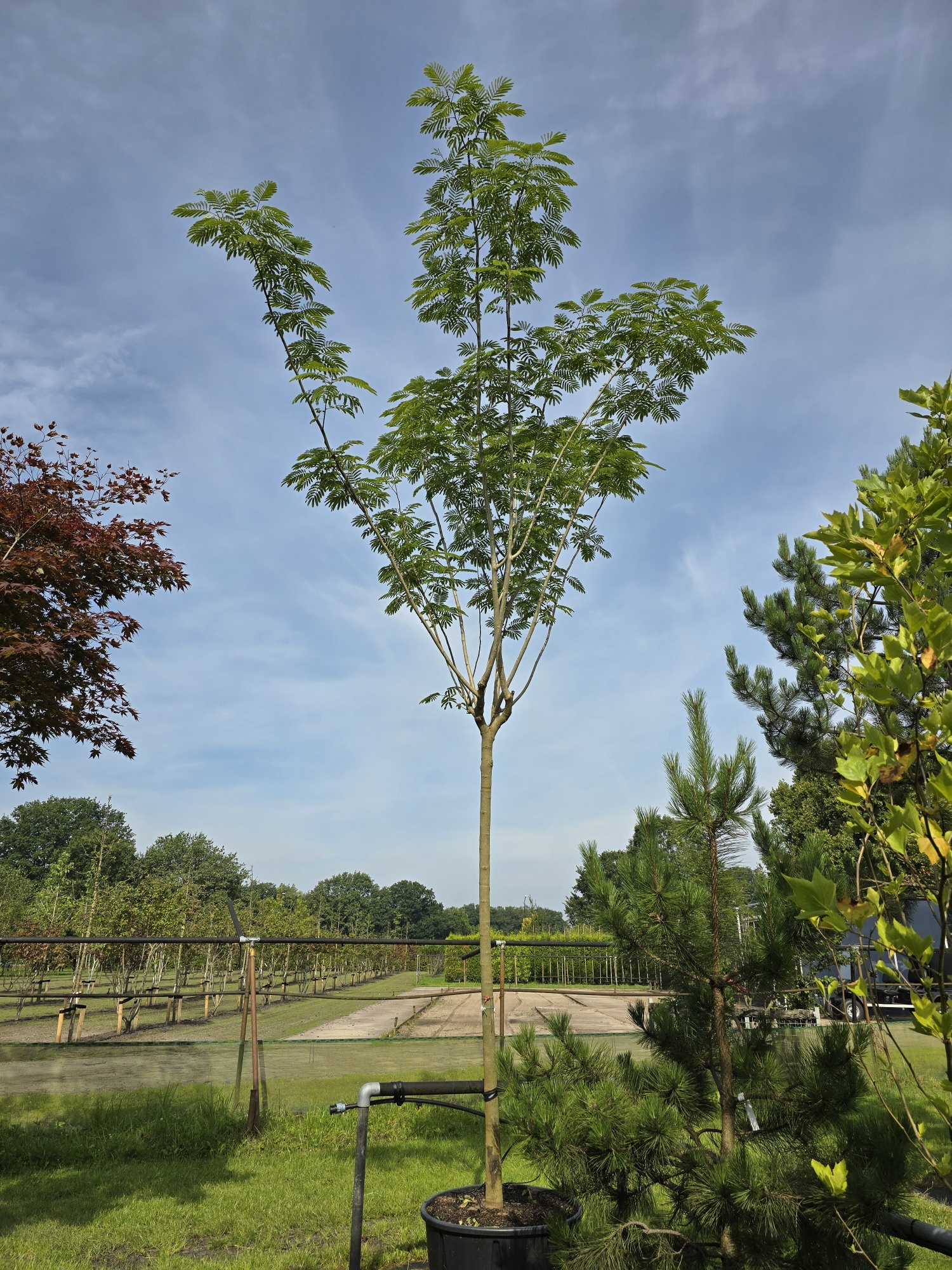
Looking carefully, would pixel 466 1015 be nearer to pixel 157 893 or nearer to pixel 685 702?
pixel 685 702

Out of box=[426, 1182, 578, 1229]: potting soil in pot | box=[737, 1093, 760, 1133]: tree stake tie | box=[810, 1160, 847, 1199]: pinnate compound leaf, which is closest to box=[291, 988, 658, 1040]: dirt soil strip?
box=[426, 1182, 578, 1229]: potting soil in pot

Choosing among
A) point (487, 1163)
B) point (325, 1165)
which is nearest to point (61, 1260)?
point (325, 1165)

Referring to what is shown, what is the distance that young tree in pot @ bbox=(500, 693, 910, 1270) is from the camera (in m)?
1.80

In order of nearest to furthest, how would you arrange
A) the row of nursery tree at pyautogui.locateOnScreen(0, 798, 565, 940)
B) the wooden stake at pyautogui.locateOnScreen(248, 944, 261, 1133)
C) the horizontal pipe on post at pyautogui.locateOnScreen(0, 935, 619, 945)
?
the horizontal pipe on post at pyautogui.locateOnScreen(0, 935, 619, 945), the wooden stake at pyautogui.locateOnScreen(248, 944, 261, 1133), the row of nursery tree at pyautogui.locateOnScreen(0, 798, 565, 940)

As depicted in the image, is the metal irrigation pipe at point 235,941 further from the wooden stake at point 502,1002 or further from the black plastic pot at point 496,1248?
the black plastic pot at point 496,1248

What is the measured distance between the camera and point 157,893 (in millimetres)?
21562

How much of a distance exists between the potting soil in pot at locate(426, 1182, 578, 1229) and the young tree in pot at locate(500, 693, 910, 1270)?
0.48 m

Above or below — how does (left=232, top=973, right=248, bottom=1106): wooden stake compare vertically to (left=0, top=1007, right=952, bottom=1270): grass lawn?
above

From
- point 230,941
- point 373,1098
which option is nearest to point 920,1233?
point 373,1098

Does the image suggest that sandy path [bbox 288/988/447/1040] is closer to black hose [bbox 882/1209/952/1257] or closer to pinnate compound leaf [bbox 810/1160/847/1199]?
black hose [bbox 882/1209/952/1257]

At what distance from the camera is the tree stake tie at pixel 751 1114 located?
2.14 m

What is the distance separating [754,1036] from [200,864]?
56368mm

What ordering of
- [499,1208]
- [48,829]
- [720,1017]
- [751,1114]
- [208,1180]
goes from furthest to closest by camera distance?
[48,829] → [208,1180] → [499,1208] → [720,1017] → [751,1114]

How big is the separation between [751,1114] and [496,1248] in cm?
110
